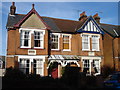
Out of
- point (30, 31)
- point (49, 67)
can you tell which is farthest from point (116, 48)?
point (30, 31)

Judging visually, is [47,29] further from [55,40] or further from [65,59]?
[65,59]

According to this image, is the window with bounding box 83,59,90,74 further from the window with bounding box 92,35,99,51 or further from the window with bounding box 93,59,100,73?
the window with bounding box 92,35,99,51

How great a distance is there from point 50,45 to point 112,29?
13.1 meters

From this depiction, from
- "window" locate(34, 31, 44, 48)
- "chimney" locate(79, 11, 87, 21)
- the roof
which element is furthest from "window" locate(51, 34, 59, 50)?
the roof

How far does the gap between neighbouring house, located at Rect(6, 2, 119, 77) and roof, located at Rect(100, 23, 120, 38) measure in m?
2.88

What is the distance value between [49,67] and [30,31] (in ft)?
17.3

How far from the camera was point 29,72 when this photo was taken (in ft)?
67.9

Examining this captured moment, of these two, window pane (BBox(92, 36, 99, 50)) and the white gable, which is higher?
the white gable

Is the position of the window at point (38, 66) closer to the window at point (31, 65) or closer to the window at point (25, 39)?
the window at point (31, 65)

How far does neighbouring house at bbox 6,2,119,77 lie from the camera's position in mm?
20781

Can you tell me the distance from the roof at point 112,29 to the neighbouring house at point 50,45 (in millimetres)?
2882

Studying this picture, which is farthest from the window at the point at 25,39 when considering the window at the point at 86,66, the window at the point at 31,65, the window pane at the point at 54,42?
the window at the point at 86,66

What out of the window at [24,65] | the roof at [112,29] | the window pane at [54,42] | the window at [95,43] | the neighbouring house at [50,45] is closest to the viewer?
the window at [24,65]

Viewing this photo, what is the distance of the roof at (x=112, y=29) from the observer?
2786cm
